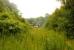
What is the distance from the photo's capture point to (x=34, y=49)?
6828 millimetres

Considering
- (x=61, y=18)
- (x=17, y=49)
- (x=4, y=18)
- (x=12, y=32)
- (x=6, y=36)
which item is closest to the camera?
(x=17, y=49)

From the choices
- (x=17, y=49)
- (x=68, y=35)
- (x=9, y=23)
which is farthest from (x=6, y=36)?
(x=68, y=35)

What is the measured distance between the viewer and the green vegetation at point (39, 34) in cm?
717

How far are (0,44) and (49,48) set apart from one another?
1.70 metres

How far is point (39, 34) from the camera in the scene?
31.9ft

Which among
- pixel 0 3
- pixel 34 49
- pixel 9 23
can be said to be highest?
pixel 0 3

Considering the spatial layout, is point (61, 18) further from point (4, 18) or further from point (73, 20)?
point (4, 18)

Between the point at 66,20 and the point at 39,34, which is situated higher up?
the point at 66,20

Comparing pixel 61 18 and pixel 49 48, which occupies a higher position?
pixel 61 18

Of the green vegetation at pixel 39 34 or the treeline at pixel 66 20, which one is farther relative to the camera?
the treeline at pixel 66 20

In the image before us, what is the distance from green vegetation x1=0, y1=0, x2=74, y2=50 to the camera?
7170 mm

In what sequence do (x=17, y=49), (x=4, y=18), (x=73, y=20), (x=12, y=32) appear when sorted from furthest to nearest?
(x=73, y=20), (x=4, y=18), (x=12, y=32), (x=17, y=49)

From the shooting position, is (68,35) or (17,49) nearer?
(17,49)

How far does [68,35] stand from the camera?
11492 mm
